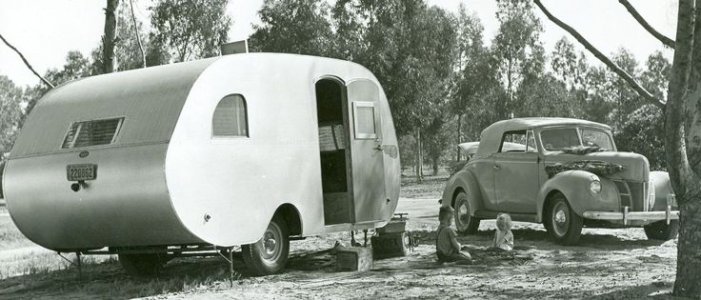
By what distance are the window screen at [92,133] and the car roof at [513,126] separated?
743 centimetres

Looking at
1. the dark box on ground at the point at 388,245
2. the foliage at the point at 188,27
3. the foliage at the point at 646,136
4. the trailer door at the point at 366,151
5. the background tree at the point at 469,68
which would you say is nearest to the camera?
the trailer door at the point at 366,151

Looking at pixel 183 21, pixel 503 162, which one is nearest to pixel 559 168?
pixel 503 162

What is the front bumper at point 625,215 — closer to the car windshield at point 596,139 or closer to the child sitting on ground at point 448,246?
the car windshield at point 596,139

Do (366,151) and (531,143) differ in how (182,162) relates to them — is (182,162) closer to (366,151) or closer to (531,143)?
(366,151)

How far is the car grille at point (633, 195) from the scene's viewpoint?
41.5 ft

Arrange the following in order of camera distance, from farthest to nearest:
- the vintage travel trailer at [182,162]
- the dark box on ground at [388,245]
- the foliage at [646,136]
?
the foliage at [646,136]
the dark box on ground at [388,245]
the vintage travel trailer at [182,162]

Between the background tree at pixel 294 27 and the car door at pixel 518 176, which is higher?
the background tree at pixel 294 27

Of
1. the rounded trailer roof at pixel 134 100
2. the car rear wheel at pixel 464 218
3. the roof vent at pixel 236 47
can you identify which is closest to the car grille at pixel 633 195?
the car rear wheel at pixel 464 218

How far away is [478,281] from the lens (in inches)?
363

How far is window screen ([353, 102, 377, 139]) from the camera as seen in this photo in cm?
1189

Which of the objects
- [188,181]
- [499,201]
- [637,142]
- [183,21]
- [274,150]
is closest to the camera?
[188,181]

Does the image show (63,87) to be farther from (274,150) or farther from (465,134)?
(465,134)

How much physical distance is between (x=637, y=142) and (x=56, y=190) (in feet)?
98.0

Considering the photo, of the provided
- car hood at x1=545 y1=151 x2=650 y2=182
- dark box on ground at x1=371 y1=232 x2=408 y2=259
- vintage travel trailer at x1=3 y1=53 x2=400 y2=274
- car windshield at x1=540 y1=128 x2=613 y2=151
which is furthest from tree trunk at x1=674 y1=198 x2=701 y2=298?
car windshield at x1=540 y1=128 x2=613 y2=151
